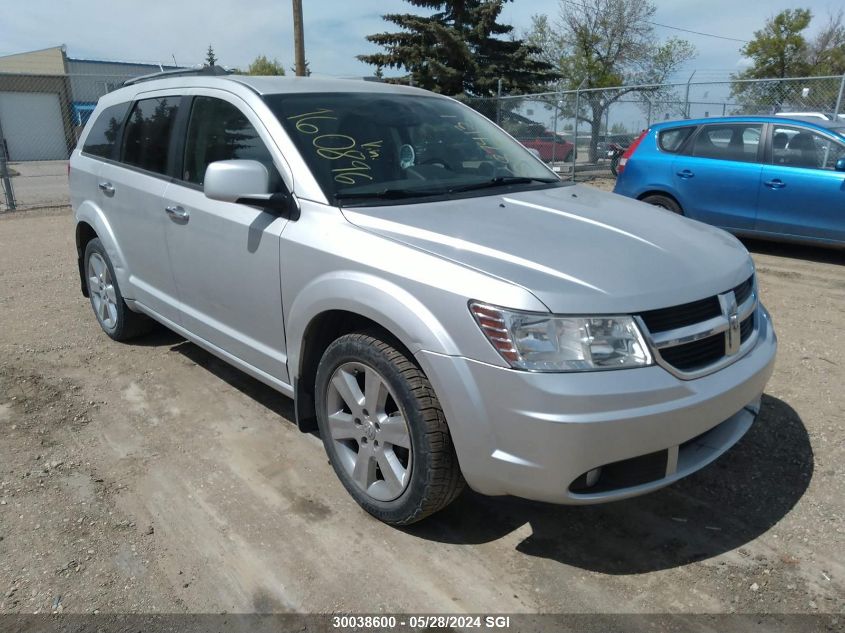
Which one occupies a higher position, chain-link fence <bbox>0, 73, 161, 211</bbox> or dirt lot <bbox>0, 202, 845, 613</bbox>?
chain-link fence <bbox>0, 73, 161, 211</bbox>

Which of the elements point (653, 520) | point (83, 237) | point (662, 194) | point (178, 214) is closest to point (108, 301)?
point (83, 237)

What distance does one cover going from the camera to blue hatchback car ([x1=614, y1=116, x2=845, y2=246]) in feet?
23.5

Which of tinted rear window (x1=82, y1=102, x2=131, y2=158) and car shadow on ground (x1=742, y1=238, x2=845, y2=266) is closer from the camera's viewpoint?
tinted rear window (x1=82, y1=102, x2=131, y2=158)

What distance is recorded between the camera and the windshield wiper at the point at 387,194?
119 inches

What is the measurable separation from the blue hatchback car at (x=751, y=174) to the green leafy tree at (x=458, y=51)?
56.6 ft

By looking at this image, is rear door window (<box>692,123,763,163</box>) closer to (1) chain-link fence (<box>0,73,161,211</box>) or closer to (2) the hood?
(2) the hood

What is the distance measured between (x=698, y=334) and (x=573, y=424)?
24.7 inches

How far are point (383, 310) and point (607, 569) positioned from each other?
4.37ft

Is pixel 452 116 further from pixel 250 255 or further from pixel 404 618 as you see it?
pixel 404 618

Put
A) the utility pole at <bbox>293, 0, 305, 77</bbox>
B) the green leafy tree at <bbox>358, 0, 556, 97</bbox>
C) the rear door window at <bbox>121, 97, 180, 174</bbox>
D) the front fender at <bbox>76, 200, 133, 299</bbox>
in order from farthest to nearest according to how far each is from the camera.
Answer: the green leafy tree at <bbox>358, 0, 556, 97</bbox> < the utility pole at <bbox>293, 0, 305, 77</bbox> < the front fender at <bbox>76, 200, 133, 299</bbox> < the rear door window at <bbox>121, 97, 180, 174</bbox>

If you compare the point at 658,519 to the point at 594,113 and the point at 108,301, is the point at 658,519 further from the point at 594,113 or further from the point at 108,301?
the point at 594,113

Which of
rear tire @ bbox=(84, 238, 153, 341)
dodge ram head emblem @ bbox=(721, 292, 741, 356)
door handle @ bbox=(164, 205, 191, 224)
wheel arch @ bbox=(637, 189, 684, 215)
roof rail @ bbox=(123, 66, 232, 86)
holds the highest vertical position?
roof rail @ bbox=(123, 66, 232, 86)

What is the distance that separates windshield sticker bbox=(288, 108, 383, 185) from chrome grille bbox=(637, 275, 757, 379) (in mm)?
1500

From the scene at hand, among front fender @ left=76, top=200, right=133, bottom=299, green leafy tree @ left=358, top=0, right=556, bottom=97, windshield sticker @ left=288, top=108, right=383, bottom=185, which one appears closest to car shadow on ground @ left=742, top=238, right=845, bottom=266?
windshield sticker @ left=288, top=108, right=383, bottom=185
